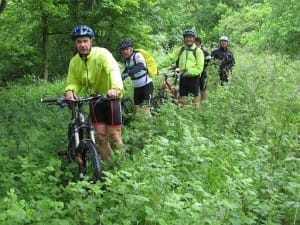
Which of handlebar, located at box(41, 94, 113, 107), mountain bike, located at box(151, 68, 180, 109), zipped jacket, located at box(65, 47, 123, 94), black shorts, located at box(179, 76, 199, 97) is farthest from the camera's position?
black shorts, located at box(179, 76, 199, 97)

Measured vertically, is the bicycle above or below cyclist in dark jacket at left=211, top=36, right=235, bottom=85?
below

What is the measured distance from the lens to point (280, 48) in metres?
25.2

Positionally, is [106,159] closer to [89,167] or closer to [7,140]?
[89,167]

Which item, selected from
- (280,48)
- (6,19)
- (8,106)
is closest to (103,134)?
(8,106)

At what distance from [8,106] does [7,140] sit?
157 inches

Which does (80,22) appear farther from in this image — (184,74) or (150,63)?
(150,63)

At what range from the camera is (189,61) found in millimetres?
10383

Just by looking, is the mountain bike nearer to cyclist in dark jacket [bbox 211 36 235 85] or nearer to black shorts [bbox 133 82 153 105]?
black shorts [bbox 133 82 153 105]

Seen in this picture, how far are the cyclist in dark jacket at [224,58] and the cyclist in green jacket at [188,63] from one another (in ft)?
9.29

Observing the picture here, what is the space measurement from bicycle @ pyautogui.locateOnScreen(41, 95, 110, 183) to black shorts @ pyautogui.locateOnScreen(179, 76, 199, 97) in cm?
466

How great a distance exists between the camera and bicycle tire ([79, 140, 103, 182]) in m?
5.56

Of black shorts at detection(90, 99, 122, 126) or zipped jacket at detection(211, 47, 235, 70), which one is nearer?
black shorts at detection(90, 99, 122, 126)

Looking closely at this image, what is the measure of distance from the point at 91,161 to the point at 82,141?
0.30m

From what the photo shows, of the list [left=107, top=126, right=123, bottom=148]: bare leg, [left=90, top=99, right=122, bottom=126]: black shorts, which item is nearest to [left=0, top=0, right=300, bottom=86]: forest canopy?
[left=90, top=99, right=122, bottom=126]: black shorts
